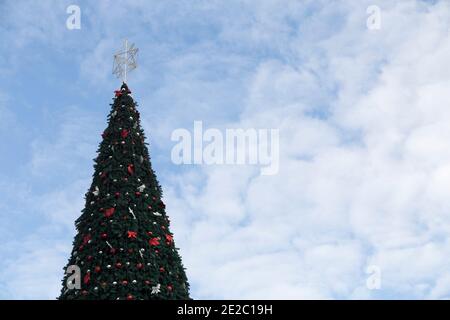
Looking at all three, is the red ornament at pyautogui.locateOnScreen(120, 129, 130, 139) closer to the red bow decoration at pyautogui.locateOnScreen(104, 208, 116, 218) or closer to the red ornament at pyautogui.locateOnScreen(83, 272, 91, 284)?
the red bow decoration at pyautogui.locateOnScreen(104, 208, 116, 218)

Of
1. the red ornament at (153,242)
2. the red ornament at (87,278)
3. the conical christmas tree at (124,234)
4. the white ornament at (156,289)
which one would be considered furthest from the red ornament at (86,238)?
the white ornament at (156,289)

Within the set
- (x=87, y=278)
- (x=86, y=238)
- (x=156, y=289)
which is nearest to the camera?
(x=156, y=289)

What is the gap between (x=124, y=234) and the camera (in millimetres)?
16438

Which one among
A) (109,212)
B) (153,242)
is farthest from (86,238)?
(153,242)

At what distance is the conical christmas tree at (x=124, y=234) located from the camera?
623 inches

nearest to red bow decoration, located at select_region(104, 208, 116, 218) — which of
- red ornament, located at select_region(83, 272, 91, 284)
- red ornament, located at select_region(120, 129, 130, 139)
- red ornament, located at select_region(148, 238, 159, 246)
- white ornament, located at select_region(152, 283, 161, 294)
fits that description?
red ornament, located at select_region(148, 238, 159, 246)

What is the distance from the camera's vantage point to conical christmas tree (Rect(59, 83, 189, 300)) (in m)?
15.8

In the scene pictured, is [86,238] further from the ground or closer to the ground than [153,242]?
further from the ground

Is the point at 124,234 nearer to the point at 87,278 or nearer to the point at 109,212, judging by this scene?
the point at 109,212
